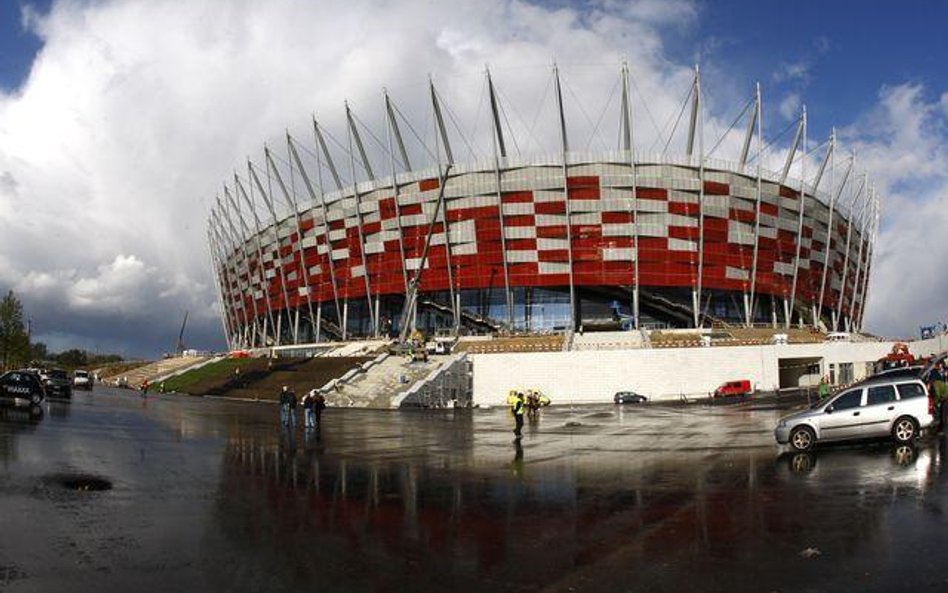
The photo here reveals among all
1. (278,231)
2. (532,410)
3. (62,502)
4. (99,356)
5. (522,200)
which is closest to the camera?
(62,502)

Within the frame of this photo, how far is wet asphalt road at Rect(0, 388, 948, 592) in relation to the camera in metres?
7.13

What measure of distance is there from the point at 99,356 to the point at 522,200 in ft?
432

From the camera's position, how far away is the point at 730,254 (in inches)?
2958

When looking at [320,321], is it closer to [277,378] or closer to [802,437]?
[277,378]

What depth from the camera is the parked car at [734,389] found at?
5138 cm

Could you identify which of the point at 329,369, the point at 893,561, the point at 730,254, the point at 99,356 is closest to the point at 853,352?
the point at 730,254

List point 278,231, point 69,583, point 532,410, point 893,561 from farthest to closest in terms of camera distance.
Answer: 1. point 278,231
2. point 532,410
3. point 893,561
4. point 69,583

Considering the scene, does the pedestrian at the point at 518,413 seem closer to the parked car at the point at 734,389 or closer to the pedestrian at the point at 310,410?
the pedestrian at the point at 310,410

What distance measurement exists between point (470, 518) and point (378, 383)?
1562 inches

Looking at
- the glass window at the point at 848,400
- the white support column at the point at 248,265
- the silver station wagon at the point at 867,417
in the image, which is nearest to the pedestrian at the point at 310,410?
the silver station wagon at the point at 867,417

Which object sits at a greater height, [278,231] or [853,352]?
[278,231]

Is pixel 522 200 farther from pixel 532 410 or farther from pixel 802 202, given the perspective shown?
pixel 532 410

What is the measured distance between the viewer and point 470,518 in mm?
10234

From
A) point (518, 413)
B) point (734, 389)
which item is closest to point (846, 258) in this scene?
point (734, 389)
